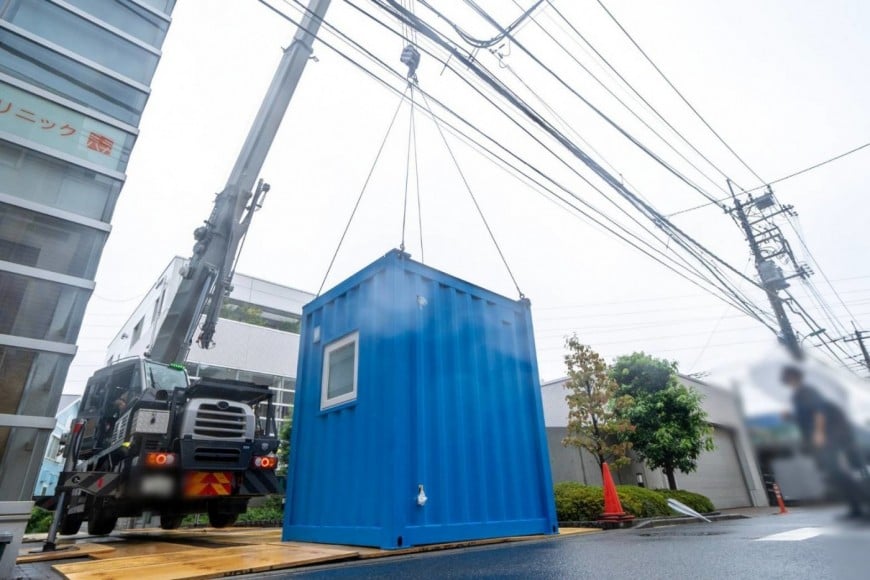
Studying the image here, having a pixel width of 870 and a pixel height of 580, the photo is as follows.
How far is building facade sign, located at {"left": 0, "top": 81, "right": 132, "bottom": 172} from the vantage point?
9.51 feet

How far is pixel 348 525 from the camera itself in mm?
3561

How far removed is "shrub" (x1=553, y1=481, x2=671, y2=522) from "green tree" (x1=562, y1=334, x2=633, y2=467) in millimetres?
2407

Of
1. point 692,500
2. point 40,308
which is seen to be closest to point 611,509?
point 692,500

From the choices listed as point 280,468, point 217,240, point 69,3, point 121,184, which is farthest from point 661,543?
point 280,468

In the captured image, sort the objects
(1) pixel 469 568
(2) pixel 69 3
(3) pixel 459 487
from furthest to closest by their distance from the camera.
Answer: (3) pixel 459 487 → (2) pixel 69 3 → (1) pixel 469 568

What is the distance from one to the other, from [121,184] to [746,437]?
375 centimetres

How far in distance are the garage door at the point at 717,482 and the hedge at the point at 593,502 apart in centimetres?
540

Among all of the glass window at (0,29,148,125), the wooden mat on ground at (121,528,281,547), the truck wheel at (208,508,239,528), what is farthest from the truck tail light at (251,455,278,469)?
the glass window at (0,29,148,125)

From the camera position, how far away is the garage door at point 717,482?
499 inches

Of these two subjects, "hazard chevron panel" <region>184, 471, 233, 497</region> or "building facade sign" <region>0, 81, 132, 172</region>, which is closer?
"building facade sign" <region>0, 81, 132, 172</region>

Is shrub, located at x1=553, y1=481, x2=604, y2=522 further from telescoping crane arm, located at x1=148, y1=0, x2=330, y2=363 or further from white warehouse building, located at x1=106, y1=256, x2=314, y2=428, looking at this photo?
white warehouse building, located at x1=106, y1=256, x2=314, y2=428

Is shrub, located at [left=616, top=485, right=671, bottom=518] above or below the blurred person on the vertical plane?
below

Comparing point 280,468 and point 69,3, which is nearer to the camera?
point 69,3

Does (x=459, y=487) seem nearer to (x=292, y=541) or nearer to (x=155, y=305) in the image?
(x=292, y=541)
